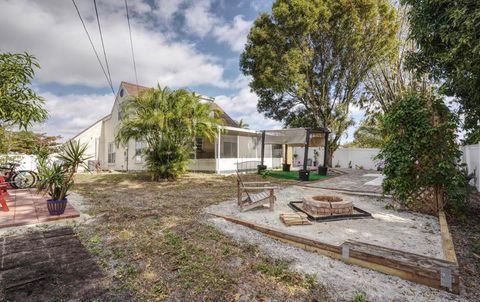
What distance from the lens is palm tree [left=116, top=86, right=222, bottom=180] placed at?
416 inches

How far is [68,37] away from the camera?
Result: 8.23 metres

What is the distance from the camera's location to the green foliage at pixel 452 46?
4793 mm

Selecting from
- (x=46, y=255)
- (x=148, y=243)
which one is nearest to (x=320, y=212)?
(x=148, y=243)

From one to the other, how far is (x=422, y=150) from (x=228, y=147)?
11.8 metres

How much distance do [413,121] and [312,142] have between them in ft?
33.3

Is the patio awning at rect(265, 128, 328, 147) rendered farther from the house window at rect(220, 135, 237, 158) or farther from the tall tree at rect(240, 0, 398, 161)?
the house window at rect(220, 135, 237, 158)

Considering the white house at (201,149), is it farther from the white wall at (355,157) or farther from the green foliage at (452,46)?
the green foliage at (452,46)

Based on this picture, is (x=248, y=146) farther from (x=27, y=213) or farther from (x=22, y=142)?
(x=22, y=142)

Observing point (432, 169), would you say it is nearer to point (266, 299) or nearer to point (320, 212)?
point (320, 212)

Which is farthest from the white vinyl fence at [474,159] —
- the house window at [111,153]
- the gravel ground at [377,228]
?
the house window at [111,153]

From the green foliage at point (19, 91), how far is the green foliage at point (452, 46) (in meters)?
9.29

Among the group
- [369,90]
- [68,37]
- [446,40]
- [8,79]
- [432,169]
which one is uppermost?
[369,90]

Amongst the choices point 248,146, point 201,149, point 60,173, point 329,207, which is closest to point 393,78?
point 248,146

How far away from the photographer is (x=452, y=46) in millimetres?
5586
